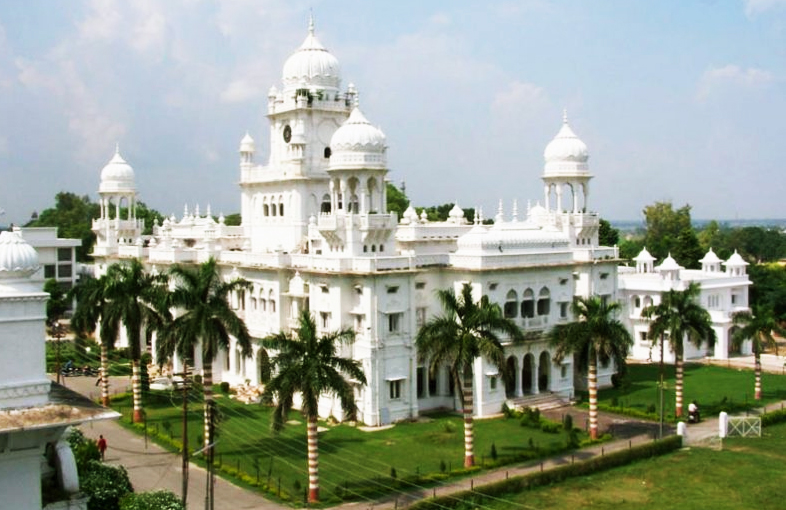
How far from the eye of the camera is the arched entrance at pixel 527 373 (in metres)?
45.6

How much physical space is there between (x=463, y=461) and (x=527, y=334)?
39.7ft

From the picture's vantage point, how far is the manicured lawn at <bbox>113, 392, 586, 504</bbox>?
3244 centimetres

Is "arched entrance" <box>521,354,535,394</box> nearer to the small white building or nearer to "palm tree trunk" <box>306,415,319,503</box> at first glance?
"palm tree trunk" <box>306,415,319,503</box>

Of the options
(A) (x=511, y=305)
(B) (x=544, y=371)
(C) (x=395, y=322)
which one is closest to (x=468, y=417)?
(C) (x=395, y=322)

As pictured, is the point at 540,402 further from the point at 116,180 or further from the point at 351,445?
the point at 116,180

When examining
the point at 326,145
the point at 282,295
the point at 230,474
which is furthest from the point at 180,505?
the point at 326,145

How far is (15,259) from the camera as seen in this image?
13.8m

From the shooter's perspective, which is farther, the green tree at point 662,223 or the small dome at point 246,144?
the green tree at point 662,223

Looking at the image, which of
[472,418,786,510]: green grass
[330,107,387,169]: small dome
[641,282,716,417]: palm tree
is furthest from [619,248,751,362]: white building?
[330,107,387,169]: small dome

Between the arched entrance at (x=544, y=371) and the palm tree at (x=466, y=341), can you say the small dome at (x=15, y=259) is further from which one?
the arched entrance at (x=544, y=371)

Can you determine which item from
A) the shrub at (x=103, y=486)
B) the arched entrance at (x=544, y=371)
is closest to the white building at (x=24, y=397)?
the shrub at (x=103, y=486)

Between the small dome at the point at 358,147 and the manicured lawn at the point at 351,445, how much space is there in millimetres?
12226

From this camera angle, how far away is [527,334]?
1768 inches

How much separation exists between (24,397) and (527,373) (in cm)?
3611
